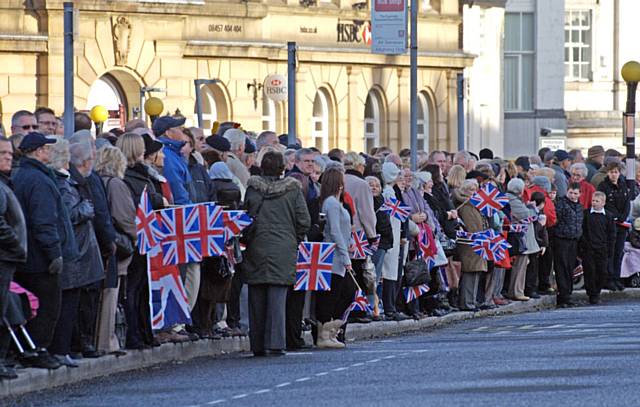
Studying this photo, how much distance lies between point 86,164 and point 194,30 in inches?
1105

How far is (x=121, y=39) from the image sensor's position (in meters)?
43.8

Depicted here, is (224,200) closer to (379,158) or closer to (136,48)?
(379,158)

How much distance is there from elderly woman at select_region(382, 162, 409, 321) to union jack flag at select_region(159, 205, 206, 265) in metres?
4.94

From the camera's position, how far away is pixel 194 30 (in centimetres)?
4600

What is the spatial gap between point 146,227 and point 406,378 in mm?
3248

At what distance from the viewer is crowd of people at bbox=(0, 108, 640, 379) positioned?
56.2 feet

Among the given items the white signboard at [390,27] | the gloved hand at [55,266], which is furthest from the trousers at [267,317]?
the white signboard at [390,27]

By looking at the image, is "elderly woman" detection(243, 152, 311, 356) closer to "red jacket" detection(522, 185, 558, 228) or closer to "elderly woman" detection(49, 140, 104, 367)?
"elderly woman" detection(49, 140, 104, 367)

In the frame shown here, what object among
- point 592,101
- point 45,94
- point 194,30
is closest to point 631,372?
point 45,94

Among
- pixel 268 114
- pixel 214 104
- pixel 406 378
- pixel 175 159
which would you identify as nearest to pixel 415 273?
pixel 175 159

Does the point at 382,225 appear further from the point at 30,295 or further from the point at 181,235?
the point at 30,295

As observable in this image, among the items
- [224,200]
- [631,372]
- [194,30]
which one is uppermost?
[194,30]

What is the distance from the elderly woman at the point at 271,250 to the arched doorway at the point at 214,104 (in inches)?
1056

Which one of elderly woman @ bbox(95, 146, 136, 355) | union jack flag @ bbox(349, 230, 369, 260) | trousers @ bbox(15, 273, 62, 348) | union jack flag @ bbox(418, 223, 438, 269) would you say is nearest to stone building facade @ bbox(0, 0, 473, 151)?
union jack flag @ bbox(418, 223, 438, 269)
